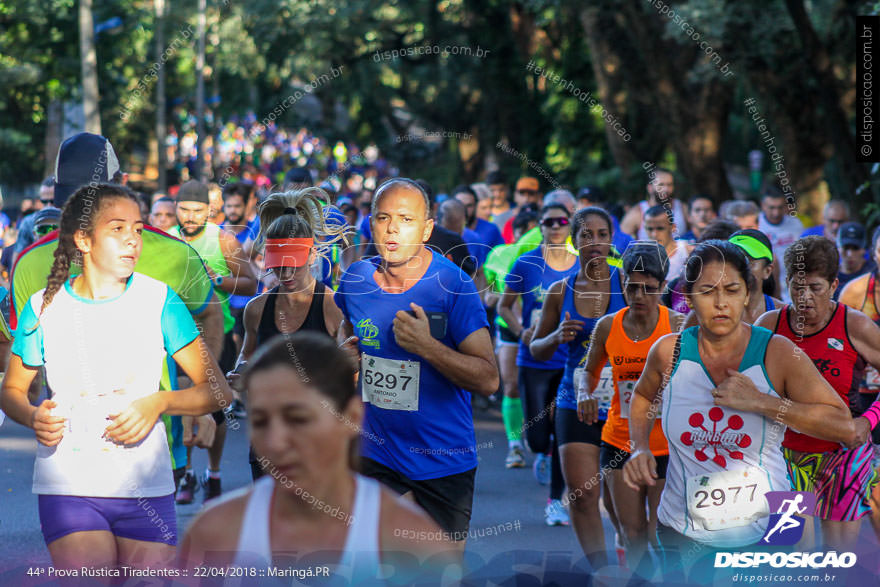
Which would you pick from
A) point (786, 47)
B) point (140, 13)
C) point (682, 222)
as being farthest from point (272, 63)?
point (682, 222)

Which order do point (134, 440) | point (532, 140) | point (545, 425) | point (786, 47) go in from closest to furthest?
point (134, 440) < point (545, 425) < point (786, 47) < point (532, 140)

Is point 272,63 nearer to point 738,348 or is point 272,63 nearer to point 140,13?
point 140,13

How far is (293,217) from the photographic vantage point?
17.5ft

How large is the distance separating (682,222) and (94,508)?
9433mm

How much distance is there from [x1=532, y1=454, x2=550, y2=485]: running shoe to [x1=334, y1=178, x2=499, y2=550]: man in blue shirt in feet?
12.1

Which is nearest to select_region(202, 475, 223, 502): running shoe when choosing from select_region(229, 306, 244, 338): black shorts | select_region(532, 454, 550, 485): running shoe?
select_region(532, 454, 550, 485): running shoe

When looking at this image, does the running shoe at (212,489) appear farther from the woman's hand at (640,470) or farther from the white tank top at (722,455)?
the white tank top at (722,455)

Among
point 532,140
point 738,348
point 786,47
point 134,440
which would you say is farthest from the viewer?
point 532,140

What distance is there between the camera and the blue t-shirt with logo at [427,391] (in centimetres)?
429

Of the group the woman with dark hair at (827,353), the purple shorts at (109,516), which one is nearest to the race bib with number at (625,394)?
the woman with dark hair at (827,353)

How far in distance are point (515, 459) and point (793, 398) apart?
16.1ft

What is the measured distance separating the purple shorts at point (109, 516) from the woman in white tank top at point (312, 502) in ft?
3.82

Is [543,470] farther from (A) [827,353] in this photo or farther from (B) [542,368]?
(A) [827,353]

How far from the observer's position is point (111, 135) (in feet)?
76.7
